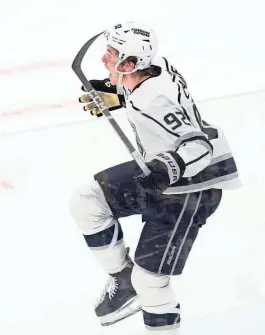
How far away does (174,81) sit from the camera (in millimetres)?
1873

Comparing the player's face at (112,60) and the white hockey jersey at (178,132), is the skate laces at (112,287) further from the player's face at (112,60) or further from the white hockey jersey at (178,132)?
the player's face at (112,60)

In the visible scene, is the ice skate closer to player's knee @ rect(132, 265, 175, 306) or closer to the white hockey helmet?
player's knee @ rect(132, 265, 175, 306)

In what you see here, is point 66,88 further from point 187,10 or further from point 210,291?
point 210,291

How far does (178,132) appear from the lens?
5.92 feet

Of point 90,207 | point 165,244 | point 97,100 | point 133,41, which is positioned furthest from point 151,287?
point 133,41

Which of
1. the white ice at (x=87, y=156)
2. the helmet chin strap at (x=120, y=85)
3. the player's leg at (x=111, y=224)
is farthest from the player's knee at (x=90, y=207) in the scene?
the white ice at (x=87, y=156)

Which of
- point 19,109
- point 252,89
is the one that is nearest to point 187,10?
point 252,89

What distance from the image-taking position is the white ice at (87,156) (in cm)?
226

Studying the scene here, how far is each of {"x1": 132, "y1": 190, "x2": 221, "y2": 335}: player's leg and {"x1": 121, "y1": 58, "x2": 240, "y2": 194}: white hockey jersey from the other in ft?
0.13

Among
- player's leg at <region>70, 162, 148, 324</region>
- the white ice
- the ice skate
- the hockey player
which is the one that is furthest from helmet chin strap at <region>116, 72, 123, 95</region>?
the white ice

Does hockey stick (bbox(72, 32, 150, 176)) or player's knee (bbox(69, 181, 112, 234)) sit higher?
hockey stick (bbox(72, 32, 150, 176))

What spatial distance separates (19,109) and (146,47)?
4.79 ft

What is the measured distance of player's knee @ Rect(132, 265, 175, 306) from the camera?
1.96m

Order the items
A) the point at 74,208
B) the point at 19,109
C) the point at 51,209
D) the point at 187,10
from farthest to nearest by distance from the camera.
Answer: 1. the point at 187,10
2. the point at 19,109
3. the point at 51,209
4. the point at 74,208
